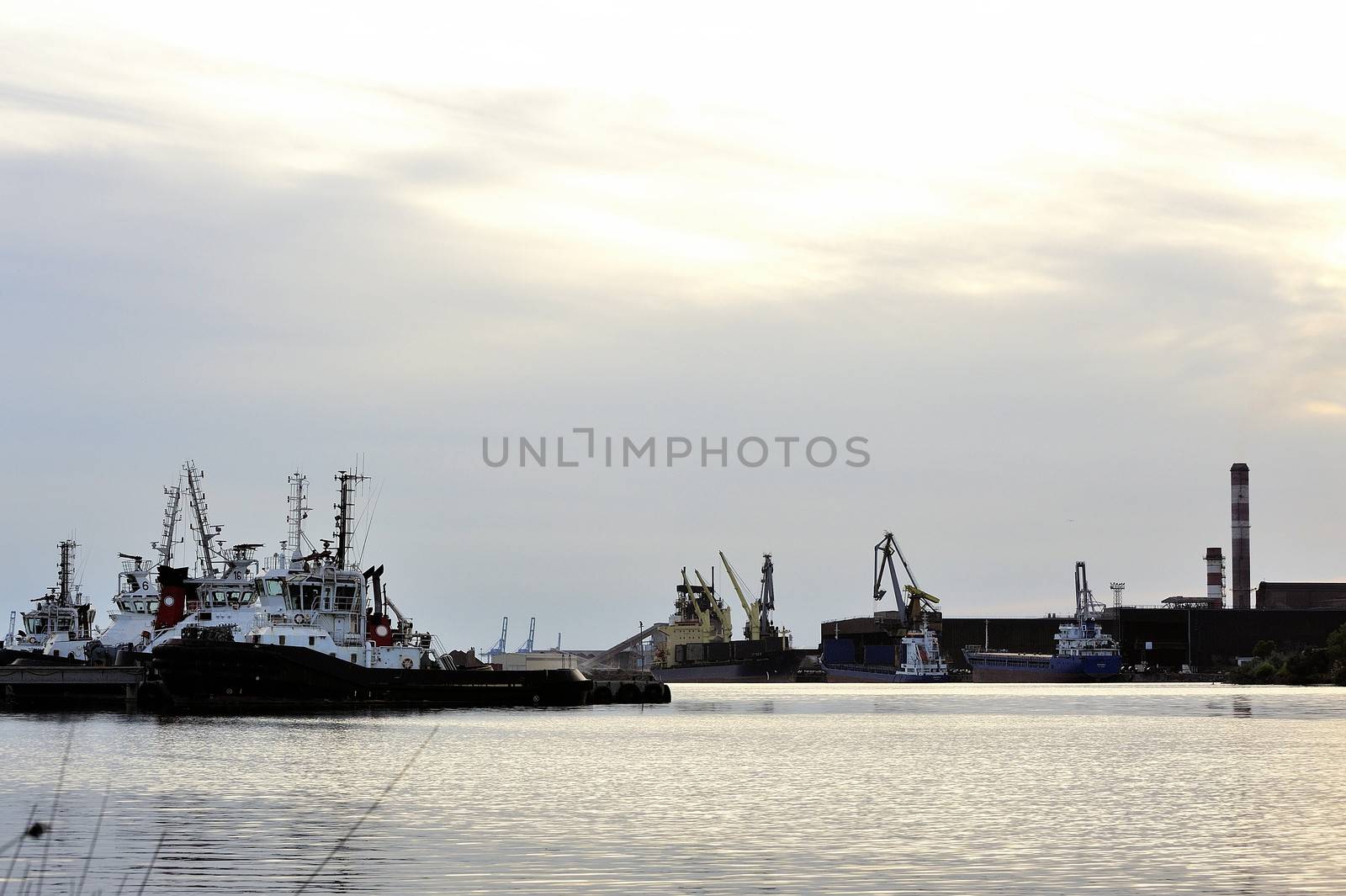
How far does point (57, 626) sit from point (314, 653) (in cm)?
3783

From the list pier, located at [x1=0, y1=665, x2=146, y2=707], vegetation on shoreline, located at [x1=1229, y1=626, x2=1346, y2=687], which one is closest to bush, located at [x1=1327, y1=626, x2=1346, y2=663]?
vegetation on shoreline, located at [x1=1229, y1=626, x2=1346, y2=687]

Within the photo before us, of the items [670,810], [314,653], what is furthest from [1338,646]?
[670,810]

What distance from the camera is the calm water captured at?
2377cm

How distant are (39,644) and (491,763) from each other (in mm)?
72496

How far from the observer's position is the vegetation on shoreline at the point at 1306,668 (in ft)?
498

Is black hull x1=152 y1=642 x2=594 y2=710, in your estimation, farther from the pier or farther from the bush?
the bush

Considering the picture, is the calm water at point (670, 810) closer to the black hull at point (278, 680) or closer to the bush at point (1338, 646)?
the black hull at point (278, 680)

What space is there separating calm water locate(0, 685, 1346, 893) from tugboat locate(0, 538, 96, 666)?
38.2 metres

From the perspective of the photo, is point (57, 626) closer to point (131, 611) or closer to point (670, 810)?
point (131, 611)

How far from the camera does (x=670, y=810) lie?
111 feet

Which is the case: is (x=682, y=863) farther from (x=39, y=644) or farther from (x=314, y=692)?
(x=39, y=644)

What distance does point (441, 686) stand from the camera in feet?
279

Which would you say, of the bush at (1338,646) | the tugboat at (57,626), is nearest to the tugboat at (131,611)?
the tugboat at (57,626)

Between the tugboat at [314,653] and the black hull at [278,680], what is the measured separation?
44 millimetres
